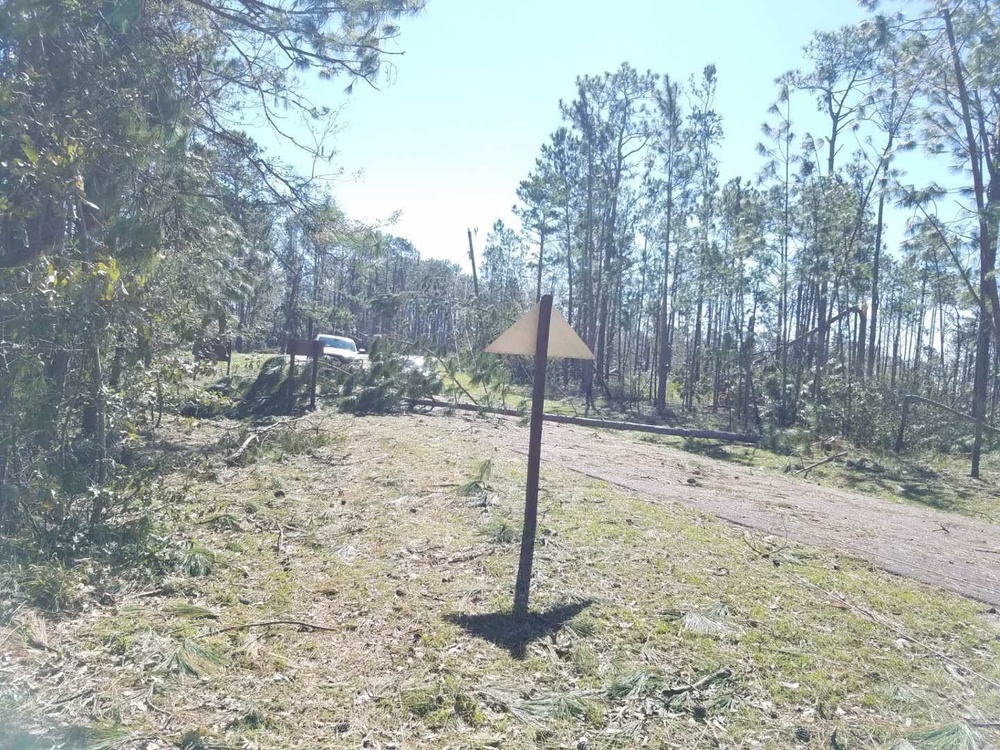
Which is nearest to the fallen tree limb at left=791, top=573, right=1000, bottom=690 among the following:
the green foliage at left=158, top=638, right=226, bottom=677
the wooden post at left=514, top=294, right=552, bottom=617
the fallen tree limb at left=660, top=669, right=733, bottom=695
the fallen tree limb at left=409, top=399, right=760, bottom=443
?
the fallen tree limb at left=660, top=669, right=733, bottom=695

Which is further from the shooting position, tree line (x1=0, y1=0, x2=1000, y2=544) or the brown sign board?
the brown sign board

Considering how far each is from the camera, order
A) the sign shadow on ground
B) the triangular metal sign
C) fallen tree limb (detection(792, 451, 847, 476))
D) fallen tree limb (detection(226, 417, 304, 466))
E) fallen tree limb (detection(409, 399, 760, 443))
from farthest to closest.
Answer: fallen tree limb (detection(409, 399, 760, 443)) → fallen tree limb (detection(792, 451, 847, 476)) → fallen tree limb (detection(226, 417, 304, 466)) → the triangular metal sign → the sign shadow on ground

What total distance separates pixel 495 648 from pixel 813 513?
5.29m

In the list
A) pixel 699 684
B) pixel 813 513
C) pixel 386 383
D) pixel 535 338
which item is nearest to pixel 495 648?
pixel 699 684

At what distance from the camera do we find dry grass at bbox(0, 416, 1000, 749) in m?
3.34

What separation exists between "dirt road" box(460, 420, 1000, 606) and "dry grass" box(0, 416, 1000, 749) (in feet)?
2.06

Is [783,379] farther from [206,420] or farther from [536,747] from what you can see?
[536,747]

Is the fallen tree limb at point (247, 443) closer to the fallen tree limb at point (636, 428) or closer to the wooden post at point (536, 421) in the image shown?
the fallen tree limb at point (636, 428)

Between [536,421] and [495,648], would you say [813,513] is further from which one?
[495,648]

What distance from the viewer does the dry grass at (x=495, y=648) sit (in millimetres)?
3338

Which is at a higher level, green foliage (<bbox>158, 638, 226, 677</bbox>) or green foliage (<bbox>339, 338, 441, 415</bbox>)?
green foliage (<bbox>339, 338, 441, 415</bbox>)

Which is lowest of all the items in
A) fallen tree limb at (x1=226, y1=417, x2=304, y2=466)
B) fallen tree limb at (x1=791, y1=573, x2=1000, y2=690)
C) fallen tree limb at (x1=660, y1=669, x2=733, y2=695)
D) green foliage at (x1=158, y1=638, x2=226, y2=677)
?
green foliage at (x1=158, y1=638, x2=226, y2=677)

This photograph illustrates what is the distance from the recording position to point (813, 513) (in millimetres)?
8016

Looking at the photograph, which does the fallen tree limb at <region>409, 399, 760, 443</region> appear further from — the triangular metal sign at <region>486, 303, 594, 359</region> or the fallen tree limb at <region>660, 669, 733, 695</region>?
the fallen tree limb at <region>660, 669, 733, 695</region>
